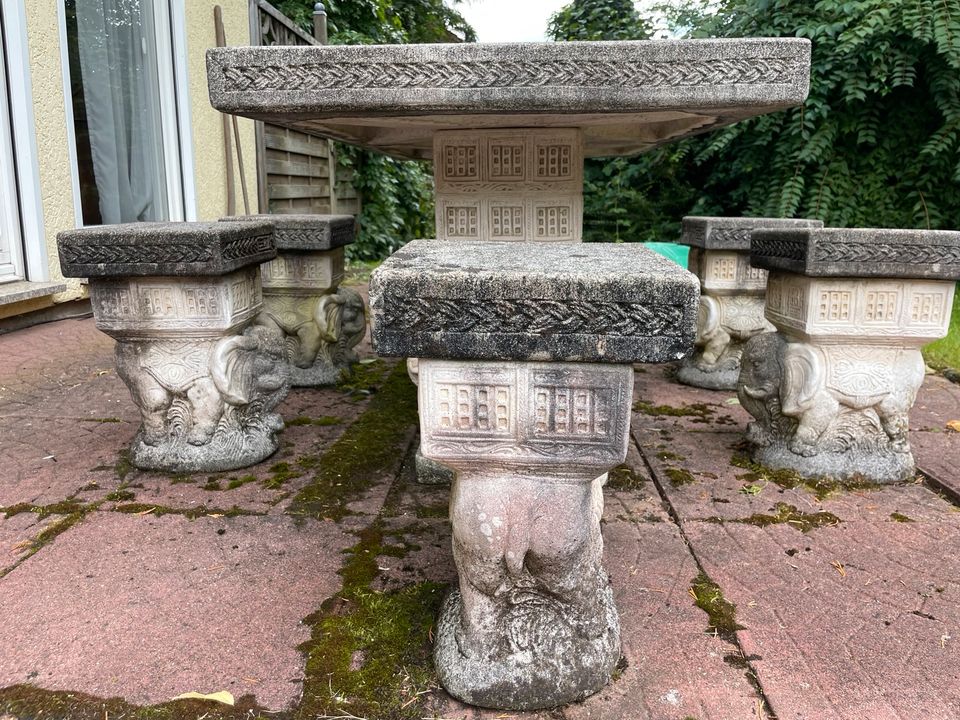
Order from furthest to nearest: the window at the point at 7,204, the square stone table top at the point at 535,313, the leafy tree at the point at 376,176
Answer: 1. the leafy tree at the point at 376,176
2. the window at the point at 7,204
3. the square stone table top at the point at 535,313

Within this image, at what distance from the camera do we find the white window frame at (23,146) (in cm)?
412

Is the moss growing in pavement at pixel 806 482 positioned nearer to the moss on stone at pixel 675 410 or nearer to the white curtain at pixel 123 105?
the moss on stone at pixel 675 410

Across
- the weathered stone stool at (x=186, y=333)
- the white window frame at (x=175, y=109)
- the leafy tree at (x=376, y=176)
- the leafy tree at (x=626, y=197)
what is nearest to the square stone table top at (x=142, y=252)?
the weathered stone stool at (x=186, y=333)

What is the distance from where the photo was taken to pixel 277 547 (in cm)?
220

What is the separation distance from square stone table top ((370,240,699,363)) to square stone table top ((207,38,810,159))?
813mm

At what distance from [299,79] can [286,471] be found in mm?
1405

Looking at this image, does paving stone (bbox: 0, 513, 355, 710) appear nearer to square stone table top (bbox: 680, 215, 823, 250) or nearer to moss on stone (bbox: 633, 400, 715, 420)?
moss on stone (bbox: 633, 400, 715, 420)

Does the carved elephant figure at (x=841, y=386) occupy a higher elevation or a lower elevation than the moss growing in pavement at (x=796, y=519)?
higher

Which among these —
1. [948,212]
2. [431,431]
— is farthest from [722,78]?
[948,212]

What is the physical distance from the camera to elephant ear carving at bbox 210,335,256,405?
8.90ft

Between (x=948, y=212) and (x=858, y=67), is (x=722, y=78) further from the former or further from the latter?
(x=948, y=212)

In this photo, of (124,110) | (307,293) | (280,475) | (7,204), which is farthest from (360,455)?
(124,110)

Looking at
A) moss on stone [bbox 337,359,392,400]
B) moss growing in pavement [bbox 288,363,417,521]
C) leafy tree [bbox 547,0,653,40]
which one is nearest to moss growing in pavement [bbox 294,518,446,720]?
moss growing in pavement [bbox 288,363,417,521]

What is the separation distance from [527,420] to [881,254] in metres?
1.71
